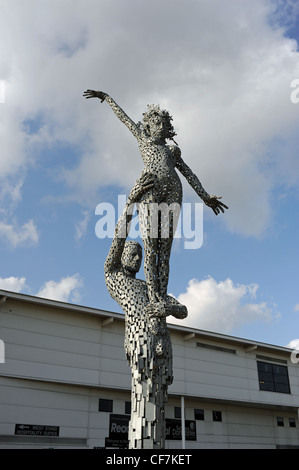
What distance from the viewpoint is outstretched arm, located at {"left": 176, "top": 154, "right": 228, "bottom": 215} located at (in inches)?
275

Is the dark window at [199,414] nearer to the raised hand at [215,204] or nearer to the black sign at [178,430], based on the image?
the black sign at [178,430]

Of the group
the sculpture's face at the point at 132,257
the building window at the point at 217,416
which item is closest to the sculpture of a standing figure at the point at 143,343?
the sculpture's face at the point at 132,257

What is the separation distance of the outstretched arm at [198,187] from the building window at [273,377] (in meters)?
18.7

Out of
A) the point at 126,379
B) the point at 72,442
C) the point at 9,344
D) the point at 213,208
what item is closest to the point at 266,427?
the point at 126,379

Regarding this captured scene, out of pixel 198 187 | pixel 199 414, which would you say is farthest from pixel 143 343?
pixel 199 414

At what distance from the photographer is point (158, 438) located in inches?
209

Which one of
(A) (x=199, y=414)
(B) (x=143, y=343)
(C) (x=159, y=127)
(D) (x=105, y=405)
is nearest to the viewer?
(B) (x=143, y=343)

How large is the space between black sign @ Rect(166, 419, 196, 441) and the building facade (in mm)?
45

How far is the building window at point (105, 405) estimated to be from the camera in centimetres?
1800

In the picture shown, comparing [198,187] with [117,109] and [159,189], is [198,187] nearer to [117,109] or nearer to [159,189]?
[159,189]

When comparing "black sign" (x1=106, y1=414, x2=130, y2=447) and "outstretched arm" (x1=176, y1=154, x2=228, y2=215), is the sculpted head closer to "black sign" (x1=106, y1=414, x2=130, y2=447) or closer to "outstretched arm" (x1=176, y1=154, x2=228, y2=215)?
"outstretched arm" (x1=176, y1=154, x2=228, y2=215)

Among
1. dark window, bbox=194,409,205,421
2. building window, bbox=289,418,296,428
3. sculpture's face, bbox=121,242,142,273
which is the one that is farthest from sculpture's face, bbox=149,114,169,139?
building window, bbox=289,418,296,428

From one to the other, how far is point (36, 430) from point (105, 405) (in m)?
3.08

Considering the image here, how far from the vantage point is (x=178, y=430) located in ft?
65.2
